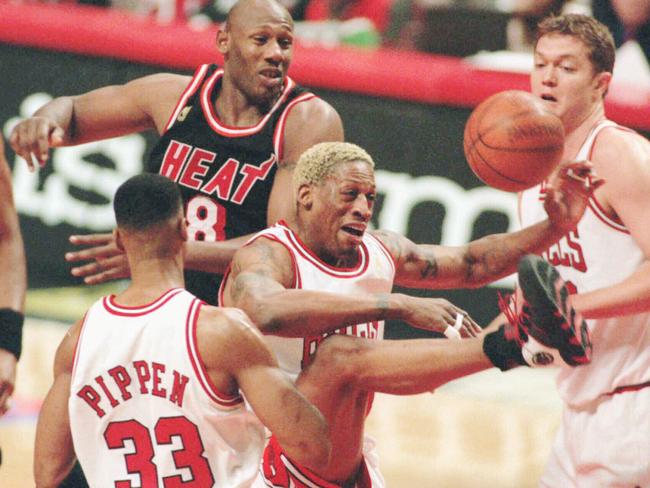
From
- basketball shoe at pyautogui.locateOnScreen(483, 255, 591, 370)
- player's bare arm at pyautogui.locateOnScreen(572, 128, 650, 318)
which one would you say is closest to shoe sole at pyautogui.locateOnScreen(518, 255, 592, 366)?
basketball shoe at pyautogui.locateOnScreen(483, 255, 591, 370)

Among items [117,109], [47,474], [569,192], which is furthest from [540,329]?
[117,109]

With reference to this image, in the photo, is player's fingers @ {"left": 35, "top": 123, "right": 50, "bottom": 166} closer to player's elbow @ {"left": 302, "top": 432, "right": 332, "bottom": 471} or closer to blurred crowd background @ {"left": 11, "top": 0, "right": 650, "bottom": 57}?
player's elbow @ {"left": 302, "top": 432, "right": 332, "bottom": 471}

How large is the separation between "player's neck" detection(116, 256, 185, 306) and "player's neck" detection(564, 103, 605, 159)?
1.90m

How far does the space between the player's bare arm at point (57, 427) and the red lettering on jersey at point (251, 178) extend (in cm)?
140

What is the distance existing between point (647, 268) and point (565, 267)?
430 mm

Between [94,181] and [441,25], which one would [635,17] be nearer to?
[441,25]

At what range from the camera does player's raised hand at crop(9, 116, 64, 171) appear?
4844mm

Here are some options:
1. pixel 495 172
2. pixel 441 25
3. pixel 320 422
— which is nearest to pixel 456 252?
pixel 495 172

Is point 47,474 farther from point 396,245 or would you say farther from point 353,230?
point 396,245

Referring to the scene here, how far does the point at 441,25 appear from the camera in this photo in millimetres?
9500

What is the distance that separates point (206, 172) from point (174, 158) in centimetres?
16

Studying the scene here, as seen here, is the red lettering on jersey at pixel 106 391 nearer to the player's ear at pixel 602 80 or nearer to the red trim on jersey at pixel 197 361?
the red trim on jersey at pixel 197 361

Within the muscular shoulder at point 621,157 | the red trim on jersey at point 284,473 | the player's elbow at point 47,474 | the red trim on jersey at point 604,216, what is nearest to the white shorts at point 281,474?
the red trim on jersey at point 284,473

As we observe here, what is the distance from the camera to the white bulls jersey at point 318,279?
468 centimetres
